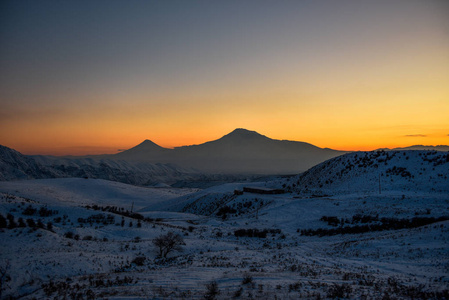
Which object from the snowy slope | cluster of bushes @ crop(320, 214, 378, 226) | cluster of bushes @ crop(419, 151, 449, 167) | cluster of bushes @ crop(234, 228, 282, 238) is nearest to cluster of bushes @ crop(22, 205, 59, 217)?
cluster of bushes @ crop(234, 228, 282, 238)

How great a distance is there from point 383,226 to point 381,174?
2530cm

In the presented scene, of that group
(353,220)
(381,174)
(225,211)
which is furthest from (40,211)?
(381,174)

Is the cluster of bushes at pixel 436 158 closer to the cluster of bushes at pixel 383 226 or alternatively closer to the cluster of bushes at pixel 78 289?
the cluster of bushes at pixel 383 226

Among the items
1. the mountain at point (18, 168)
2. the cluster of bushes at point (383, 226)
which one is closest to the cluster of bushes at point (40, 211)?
the cluster of bushes at point (383, 226)

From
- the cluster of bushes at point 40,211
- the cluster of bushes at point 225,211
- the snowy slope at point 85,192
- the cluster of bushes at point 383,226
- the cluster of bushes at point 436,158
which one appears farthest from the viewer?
the snowy slope at point 85,192

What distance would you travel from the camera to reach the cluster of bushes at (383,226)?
25.9 metres

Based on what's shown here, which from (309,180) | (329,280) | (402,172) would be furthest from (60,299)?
(309,180)

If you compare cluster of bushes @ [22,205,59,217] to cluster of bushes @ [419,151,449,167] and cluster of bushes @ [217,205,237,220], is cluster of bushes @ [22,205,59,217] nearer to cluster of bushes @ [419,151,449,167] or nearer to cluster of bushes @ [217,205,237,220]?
cluster of bushes @ [217,205,237,220]

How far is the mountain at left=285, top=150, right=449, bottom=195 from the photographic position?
1650 inches

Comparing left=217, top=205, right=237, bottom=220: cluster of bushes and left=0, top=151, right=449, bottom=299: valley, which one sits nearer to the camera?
left=0, top=151, right=449, bottom=299: valley

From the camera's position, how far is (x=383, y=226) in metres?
26.8

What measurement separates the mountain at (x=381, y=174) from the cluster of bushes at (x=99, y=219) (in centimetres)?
3665

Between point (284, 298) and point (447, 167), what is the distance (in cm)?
4832

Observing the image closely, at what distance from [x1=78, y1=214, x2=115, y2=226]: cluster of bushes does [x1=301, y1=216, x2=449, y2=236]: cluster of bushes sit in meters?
21.4
